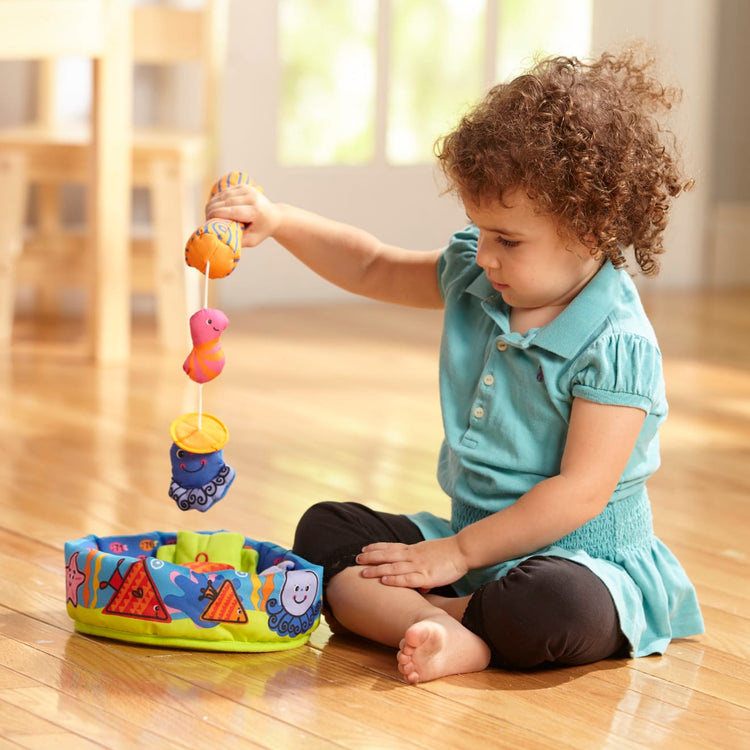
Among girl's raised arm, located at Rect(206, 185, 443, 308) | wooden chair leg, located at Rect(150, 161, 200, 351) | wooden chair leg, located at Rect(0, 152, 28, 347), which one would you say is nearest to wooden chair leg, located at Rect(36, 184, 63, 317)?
wooden chair leg, located at Rect(0, 152, 28, 347)

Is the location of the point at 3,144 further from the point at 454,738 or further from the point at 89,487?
the point at 454,738

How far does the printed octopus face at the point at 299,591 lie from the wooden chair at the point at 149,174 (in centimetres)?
141

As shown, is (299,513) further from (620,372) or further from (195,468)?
(620,372)

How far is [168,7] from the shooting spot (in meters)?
2.69

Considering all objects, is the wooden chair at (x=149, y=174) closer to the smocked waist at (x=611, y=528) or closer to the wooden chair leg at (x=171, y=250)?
the wooden chair leg at (x=171, y=250)

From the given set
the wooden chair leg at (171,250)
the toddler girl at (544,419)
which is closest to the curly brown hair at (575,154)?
the toddler girl at (544,419)

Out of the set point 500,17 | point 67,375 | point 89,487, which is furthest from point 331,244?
point 500,17

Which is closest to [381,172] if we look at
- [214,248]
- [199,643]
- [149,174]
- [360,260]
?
[149,174]

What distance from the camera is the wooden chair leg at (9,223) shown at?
237cm

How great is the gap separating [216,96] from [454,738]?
6.69 ft

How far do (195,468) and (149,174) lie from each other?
4.80 feet

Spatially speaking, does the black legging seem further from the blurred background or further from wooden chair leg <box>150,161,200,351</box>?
the blurred background

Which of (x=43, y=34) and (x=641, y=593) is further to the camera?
(x=43, y=34)

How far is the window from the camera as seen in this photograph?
9.74ft
